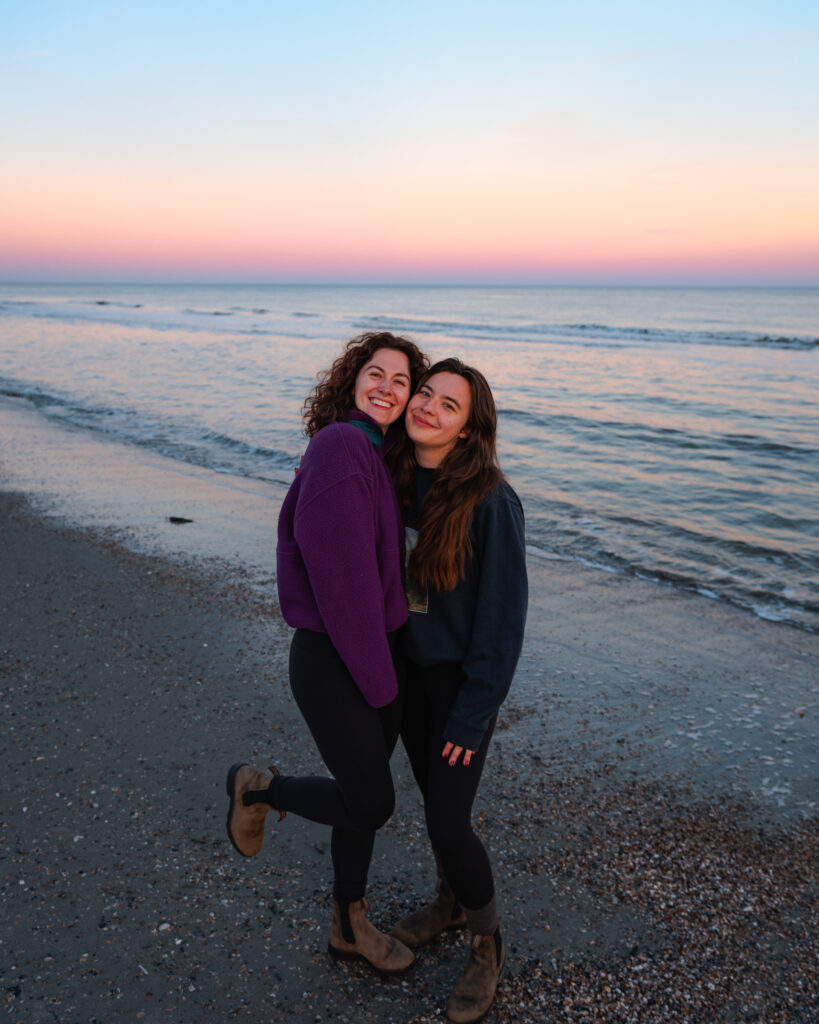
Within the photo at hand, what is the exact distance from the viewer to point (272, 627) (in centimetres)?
531

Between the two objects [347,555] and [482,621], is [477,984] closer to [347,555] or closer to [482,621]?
[482,621]

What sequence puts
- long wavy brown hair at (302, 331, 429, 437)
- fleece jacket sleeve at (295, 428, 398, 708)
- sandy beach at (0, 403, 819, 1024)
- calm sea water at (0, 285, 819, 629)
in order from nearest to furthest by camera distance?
fleece jacket sleeve at (295, 428, 398, 708)
sandy beach at (0, 403, 819, 1024)
long wavy brown hair at (302, 331, 429, 437)
calm sea water at (0, 285, 819, 629)

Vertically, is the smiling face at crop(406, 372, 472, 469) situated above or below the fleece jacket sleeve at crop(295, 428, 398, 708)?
above

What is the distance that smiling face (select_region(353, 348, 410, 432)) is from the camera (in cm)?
250

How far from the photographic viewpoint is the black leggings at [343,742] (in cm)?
227

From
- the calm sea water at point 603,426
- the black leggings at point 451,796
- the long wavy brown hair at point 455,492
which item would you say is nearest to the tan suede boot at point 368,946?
the black leggings at point 451,796

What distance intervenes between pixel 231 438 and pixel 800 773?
36.7 feet

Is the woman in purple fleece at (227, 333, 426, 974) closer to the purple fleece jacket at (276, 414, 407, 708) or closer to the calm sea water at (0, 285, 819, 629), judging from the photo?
the purple fleece jacket at (276, 414, 407, 708)

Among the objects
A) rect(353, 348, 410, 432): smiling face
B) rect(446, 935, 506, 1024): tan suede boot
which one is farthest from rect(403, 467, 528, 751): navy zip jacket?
rect(446, 935, 506, 1024): tan suede boot

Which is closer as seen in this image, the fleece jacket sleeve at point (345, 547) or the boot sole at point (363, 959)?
the fleece jacket sleeve at point (345, 547)

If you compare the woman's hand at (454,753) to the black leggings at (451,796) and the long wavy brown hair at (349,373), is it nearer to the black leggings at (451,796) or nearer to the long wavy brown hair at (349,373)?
the black leggings at (451,796)

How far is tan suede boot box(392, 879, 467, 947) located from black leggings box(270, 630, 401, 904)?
0.39m

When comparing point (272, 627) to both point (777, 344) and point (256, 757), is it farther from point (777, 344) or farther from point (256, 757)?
point (777, 344)

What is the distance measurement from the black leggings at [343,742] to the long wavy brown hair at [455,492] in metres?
0.41
